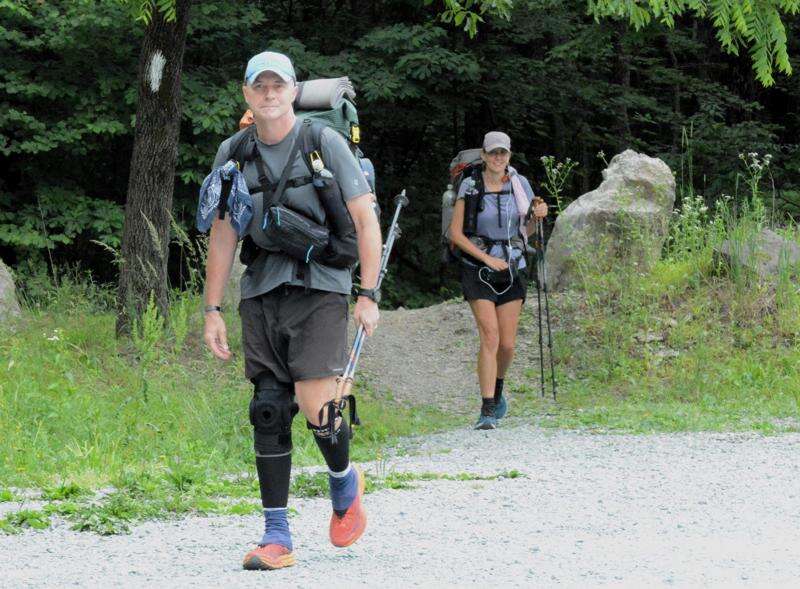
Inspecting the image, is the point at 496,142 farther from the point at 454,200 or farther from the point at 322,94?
the point at 322,94

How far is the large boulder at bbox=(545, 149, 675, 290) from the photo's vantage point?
1447 cm

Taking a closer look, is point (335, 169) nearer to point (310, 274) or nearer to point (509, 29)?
point (310, 274)

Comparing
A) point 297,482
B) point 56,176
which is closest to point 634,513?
point 297,482

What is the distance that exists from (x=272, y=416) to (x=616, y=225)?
33.0ft

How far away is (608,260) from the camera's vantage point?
575 inches

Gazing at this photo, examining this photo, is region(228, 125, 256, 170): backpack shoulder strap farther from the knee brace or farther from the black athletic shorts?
the knee brace

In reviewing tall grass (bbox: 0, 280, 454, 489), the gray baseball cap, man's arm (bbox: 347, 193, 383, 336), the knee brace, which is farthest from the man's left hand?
the gray baseball cap

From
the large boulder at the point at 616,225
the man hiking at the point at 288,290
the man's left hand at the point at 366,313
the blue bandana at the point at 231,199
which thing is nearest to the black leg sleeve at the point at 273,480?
the man hiking at the point at 288,290

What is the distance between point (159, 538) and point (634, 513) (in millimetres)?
2405

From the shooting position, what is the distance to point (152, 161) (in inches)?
469

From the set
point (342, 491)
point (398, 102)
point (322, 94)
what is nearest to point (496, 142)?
point (322, 94)

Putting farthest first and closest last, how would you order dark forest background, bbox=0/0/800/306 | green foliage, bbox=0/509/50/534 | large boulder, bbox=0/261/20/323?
dark forest background, bbox=0/0/800/306 → large boulder, bbox=0/261/20/323 → green foliage, bbox=0/509/50/534

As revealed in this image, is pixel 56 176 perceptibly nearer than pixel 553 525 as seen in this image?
No

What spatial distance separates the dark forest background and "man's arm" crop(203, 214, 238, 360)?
979 centimetres
